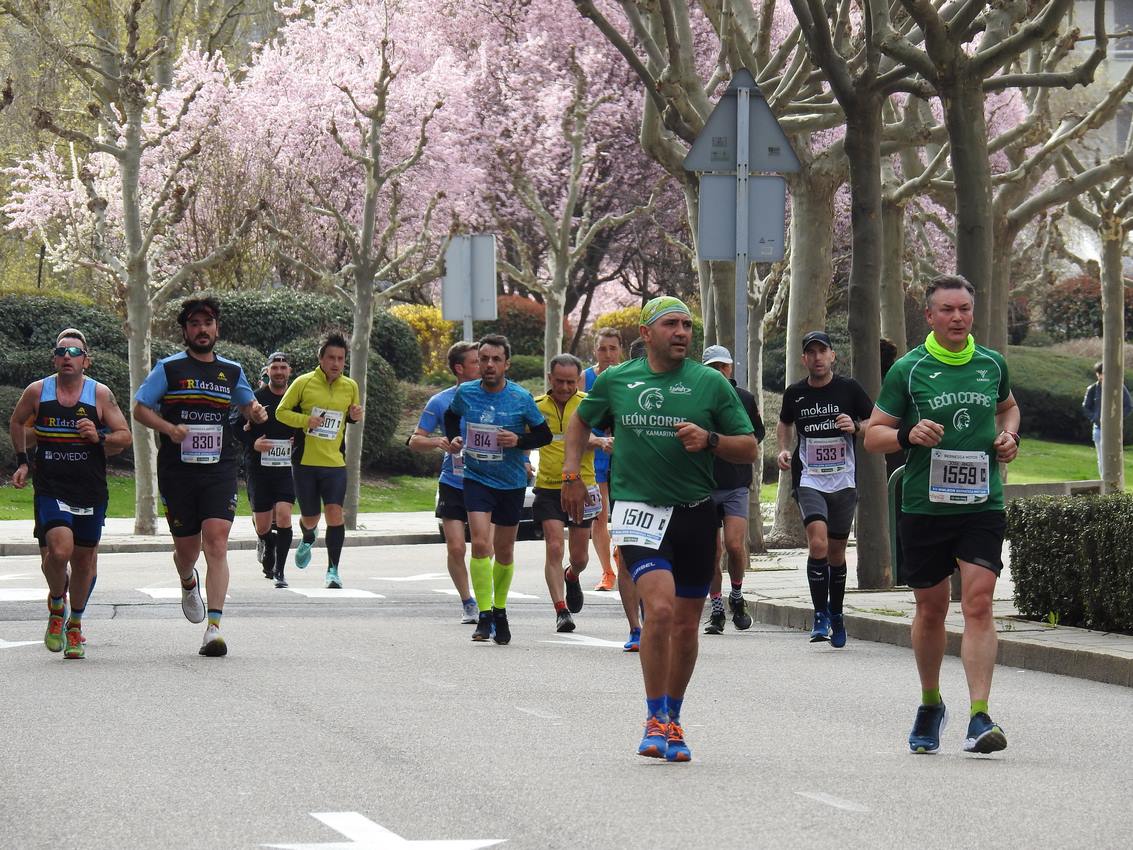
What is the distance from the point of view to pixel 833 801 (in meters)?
6.70

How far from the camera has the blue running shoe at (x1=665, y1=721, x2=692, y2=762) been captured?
24.9 ft

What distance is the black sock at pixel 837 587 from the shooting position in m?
12.5

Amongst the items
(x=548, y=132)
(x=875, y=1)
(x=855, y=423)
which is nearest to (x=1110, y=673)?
(x=855, y=423)

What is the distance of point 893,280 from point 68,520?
11.1m

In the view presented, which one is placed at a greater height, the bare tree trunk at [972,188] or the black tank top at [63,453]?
the bare tree trunk at [972,188]

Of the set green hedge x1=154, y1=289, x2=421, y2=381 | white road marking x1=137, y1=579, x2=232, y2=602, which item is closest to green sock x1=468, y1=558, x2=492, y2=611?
white road marking x1=137, y1=579, x2=232, y2=602

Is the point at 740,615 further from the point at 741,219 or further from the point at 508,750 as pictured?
the point at 508,750

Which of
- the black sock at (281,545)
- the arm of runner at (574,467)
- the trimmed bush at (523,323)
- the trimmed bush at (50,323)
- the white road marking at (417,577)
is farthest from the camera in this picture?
the trimmed bush at (523,323)

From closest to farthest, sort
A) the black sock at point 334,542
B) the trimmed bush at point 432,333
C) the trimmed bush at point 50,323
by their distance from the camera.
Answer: the black sock at point 334,542 → the trimmed bush at point 50,323 → the trimmed bush at point 432,333

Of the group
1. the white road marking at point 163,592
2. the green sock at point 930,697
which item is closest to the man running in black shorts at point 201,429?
the white road marking at point 163,592

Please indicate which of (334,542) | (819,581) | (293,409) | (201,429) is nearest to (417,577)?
(334,542)

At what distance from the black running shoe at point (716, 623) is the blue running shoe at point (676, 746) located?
211 inches

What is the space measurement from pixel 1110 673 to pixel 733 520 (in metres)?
3.13

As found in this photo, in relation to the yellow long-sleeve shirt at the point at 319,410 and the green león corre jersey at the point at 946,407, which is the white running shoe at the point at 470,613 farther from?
the green león corre jersey at the point at 946,407
